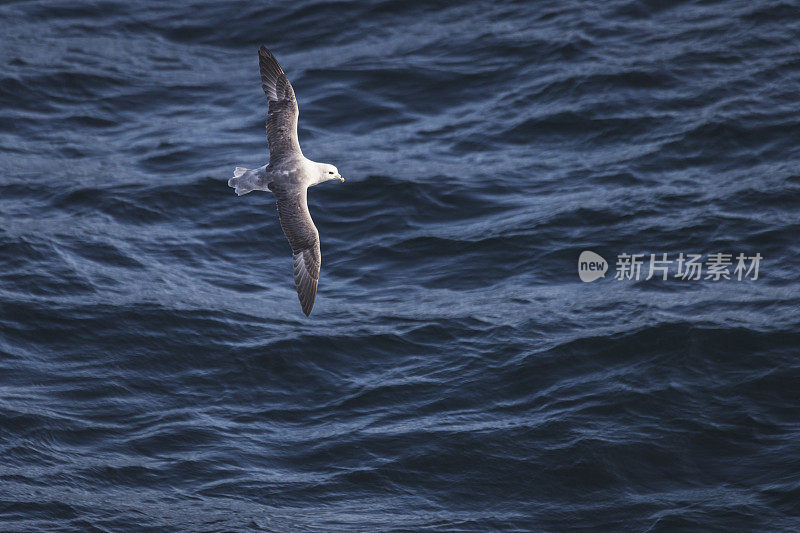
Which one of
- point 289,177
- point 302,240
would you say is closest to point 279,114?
point 289,177

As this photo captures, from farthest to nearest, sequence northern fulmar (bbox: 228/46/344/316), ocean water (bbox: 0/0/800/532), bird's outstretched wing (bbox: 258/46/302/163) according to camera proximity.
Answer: ocean water (bbox: 0/0/800/532) < bird's outstretched wing (bbox: 258/46/302/163) < northern fulmar (bbox: 228/46/344/316)

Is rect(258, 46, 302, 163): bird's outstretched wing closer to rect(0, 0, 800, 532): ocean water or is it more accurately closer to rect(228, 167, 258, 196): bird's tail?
rect(228, 167, 258, 196): bird's tail

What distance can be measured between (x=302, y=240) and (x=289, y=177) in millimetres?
828

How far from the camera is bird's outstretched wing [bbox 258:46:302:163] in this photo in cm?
1551

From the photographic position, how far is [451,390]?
671 inches

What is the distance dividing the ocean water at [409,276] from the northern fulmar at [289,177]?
2.25 m

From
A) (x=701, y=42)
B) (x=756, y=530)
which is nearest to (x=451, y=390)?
(x=756, y=530)

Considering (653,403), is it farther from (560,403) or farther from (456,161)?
(456,161)

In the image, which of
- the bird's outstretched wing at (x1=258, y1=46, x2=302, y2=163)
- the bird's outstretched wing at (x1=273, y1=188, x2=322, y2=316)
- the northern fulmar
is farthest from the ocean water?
the bird's outstretched wing at (x1=258, y1=46, x2=302, y2=163)

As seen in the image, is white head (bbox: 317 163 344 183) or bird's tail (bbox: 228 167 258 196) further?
white head (bbox: 317 163 344 183)

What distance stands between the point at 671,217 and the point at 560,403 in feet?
14.4

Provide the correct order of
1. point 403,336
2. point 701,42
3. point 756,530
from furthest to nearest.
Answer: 1. point 701,42
2. point 403,336
3. point 756,530

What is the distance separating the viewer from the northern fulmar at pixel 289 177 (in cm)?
1534

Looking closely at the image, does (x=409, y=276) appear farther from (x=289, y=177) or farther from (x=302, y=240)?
(x=289, y=177)
